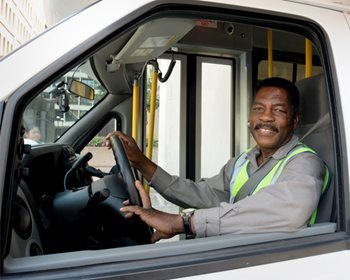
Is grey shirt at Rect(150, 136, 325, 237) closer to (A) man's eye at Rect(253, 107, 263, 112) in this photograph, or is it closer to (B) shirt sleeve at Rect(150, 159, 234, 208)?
(A) man's eye at Rect(253, 107, 263, 112)

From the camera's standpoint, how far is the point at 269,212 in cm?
120

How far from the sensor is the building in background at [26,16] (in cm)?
137

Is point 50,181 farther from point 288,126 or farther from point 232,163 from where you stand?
point 288,126

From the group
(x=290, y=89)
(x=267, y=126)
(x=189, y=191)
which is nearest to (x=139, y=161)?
(x=189, y=191)

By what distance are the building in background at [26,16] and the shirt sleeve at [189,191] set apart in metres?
0.88

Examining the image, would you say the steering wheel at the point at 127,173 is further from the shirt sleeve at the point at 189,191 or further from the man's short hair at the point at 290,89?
the man's short hair at the point at 290,89

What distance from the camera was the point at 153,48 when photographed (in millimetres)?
2166

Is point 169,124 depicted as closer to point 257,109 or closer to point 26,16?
point 257,109

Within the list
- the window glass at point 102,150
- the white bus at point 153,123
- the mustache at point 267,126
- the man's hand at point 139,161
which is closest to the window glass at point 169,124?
the white bus at point 153,123

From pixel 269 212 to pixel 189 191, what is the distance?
0.79 meters

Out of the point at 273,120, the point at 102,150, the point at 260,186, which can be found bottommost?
the point at 260,186

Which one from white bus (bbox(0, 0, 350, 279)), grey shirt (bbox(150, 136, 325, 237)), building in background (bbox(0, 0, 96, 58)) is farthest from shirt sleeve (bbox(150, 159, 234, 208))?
building in background (bbox(0, 0, 96, 58))

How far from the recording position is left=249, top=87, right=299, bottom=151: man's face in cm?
168

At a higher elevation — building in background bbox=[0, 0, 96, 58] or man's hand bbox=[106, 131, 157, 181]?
building in background bbox=[0, 0, 96, 58]
